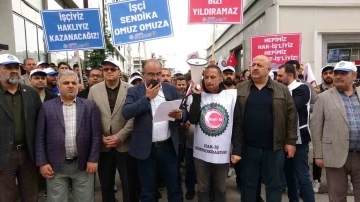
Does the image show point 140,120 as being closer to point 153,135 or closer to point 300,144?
point 153,135

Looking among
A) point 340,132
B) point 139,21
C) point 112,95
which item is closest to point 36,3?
point 139,21

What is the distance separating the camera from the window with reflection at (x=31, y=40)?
1188cm

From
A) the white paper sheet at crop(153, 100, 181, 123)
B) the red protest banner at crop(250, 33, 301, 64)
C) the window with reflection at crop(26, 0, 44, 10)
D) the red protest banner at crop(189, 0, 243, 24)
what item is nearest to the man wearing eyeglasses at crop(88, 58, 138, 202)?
the white paper sheet at crop(153, 100, 181, 123)

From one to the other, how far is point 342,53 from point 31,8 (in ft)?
38.2

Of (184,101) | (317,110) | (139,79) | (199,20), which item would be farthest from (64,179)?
(199,20)

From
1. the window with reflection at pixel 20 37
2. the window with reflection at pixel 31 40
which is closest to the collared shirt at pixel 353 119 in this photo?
the window with reflection at pixel 20 37

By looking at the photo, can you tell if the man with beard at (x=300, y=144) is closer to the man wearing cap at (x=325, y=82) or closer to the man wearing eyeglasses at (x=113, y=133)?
the man wearing cap at (x=325, y=82)

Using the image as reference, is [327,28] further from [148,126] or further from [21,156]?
[21,156]

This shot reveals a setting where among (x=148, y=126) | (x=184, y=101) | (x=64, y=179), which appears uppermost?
(x=184, y=101)

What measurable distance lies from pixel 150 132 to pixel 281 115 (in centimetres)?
153

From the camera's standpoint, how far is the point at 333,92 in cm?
371

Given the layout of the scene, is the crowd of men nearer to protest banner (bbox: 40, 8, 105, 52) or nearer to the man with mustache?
the man with mustache

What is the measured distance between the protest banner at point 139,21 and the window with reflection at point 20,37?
20.8 ft

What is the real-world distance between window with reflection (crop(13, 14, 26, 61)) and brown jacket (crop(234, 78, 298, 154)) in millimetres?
8957
